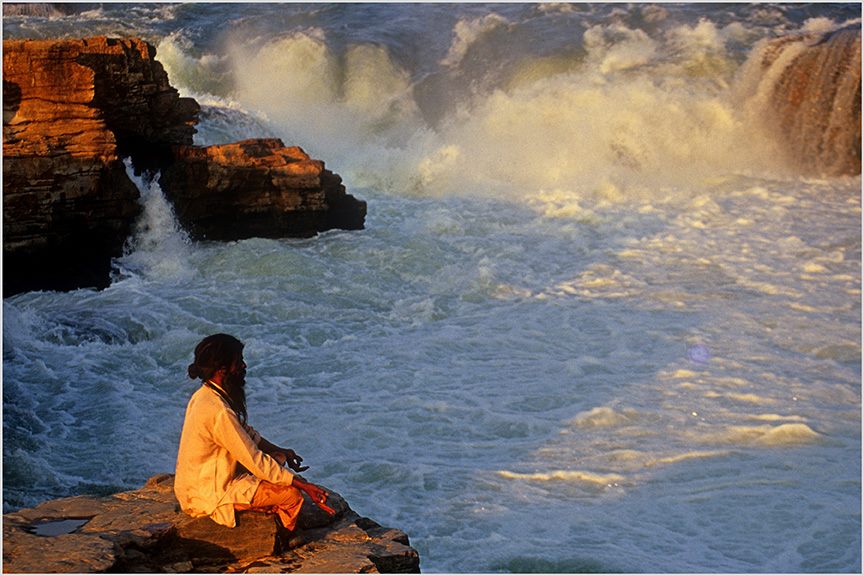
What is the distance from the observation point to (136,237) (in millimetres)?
11266

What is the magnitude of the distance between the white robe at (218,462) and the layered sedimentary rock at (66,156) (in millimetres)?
6163

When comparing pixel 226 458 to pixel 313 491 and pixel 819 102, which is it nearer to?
pixel 313 491

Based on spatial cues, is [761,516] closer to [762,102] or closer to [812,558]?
[812,558]

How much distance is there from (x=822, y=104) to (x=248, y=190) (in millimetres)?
9273

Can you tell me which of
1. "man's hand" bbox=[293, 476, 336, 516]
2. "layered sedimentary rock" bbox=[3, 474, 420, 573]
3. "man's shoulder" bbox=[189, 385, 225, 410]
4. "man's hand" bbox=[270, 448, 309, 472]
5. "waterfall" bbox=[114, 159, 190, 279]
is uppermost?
"waterfall" bbox=[114, 159, 190, 279]

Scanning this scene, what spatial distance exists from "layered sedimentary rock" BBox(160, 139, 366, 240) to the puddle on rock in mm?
Result: 7023

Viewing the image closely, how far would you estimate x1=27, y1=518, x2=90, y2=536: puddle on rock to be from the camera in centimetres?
467

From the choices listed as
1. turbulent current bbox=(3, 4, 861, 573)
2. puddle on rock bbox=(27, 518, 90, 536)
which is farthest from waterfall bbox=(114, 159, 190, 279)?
puddle on rock bbox=(27, 518, 90, 536)

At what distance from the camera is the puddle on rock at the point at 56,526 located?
4666 mm

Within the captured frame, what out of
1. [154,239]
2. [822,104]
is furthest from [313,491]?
[822,104]

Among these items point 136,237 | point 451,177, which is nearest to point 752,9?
point 451,177

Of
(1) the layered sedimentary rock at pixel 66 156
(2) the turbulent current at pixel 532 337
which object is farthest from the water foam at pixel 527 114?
(1) the layered sedimentary rock at pixel 66 156

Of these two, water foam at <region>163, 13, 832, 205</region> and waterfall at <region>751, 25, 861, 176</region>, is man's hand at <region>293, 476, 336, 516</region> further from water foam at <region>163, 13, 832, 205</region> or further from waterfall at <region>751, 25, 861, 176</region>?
waterfall at <region>751, 25, 861, 176</region>

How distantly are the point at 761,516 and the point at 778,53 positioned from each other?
42.2 feet
